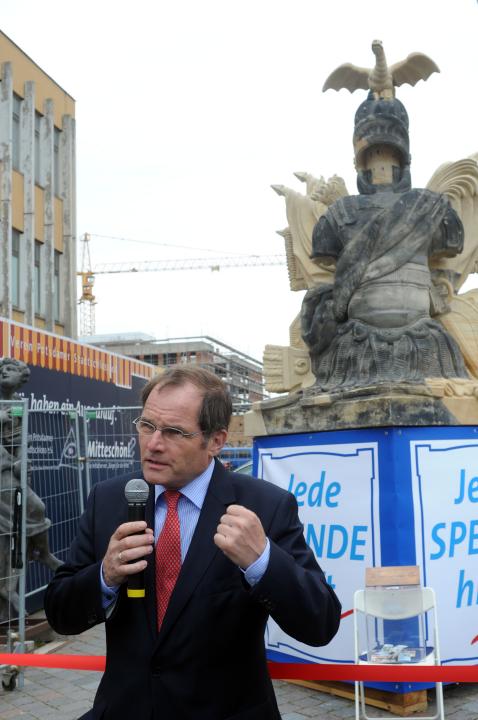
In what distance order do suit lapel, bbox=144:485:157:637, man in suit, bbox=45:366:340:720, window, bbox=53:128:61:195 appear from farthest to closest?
1. window, bbox=53:128:61:195
2. suit lapel, bbox=144:485:157:637
3. man in suit, bbox=45:366:340:720

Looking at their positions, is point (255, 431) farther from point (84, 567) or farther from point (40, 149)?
point (40, 149)

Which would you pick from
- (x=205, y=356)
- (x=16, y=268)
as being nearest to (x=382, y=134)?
(x=16, y=268)

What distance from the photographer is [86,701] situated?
17.6ft

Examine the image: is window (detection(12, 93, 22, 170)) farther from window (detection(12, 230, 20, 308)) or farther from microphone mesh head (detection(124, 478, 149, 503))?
microphone mesh head (detection(124, 478, 149, 503))

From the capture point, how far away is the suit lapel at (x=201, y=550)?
2.12 metres

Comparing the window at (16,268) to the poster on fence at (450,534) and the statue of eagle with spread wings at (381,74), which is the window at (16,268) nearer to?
the statue of eagle with spread wings at (381,74)

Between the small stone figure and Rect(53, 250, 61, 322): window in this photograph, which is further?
Rect(53, 250, 61, 322): window

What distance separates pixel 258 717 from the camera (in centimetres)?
216

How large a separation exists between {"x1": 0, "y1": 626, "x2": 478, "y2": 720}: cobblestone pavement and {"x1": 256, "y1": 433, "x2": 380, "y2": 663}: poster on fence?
30cm

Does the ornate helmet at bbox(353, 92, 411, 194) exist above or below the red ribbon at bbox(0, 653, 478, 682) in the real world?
above

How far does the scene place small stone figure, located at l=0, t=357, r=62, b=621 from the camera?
6753 mm

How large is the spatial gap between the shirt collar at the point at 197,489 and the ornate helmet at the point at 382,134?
4113 millimetres

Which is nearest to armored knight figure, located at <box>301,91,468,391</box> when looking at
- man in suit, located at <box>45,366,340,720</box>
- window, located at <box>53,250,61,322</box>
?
man in suit, located at <box>45,366,340,720</box>

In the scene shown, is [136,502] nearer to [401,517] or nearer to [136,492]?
[136,492]
